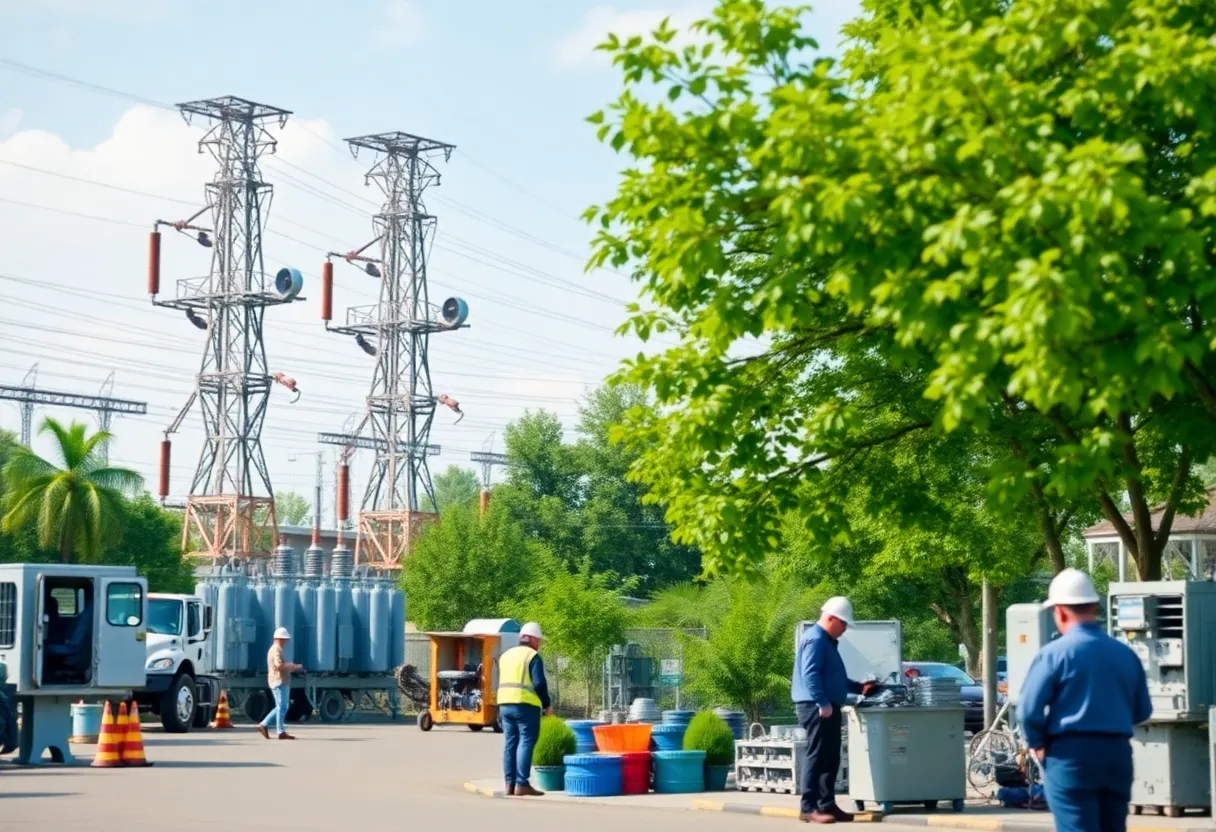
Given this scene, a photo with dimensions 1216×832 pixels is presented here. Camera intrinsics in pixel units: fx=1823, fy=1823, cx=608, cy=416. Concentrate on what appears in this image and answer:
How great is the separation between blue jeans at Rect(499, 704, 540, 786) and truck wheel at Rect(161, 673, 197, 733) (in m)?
16.3

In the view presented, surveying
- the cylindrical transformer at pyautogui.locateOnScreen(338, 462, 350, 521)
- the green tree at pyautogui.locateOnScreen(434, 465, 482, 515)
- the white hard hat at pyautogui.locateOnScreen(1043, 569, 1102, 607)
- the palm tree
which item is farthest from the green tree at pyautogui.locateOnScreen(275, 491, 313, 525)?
the white hard hat at pyautogui.locateOnScreen(1043, 569, 1102, 607)

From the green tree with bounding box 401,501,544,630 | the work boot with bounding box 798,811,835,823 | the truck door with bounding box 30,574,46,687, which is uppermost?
the green tree with bounding box 401,501,544,630

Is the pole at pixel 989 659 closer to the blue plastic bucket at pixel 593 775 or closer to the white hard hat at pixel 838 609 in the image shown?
the blue plastic bucket at pixel 593 775

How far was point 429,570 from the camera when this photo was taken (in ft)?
184

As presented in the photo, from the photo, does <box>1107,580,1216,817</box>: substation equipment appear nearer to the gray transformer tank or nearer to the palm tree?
the gray transformer tank

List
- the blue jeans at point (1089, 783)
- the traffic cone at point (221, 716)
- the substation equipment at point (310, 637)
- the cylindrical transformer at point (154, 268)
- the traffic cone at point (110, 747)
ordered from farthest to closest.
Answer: the cylindrical transformer at point (154, 268) → the substation equipment at point (310, 637) → the traffic cone at point (221, 716) → the traffic cone at point (110, 747) → the blue jeans at point (1089, 783)

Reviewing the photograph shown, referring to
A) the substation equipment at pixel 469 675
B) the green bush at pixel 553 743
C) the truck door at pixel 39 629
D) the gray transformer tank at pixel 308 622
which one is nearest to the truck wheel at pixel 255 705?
the gray transformer tank at pixel 308 622

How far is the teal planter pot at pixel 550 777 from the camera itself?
2197cm

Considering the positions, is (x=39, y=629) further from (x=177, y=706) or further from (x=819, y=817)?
(x=819, y=817)

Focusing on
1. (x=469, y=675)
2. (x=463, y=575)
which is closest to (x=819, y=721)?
(x=469, y=675)

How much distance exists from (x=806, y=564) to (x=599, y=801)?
27808 millimetres

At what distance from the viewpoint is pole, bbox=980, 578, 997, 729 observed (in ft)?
108

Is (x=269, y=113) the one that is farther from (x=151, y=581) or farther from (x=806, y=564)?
(x=806, y=564)

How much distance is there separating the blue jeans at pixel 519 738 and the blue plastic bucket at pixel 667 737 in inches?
72.6
